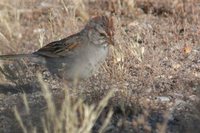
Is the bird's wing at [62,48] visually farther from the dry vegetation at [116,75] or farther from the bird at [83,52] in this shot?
the dry vegetation at [116,75]

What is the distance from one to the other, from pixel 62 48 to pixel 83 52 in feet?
0.90

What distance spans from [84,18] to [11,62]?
5.88ft

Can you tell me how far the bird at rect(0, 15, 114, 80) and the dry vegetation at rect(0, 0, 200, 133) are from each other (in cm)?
Result: 23

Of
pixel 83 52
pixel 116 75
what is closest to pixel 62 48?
pixel 83 52

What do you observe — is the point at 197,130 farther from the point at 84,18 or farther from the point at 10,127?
the point at 84,18

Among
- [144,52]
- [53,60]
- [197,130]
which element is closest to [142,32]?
[144,52]

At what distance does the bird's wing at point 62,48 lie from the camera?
269 inches

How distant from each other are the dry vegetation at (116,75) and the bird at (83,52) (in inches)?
9.0

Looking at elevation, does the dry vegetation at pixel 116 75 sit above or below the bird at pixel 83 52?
below

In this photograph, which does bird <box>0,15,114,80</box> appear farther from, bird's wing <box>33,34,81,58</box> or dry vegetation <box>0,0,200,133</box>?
dry vegetation <box>0,0,200,133</box>

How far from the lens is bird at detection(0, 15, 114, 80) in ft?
21.8

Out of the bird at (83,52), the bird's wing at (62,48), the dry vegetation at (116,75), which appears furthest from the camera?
the bird's wing at (62,48)

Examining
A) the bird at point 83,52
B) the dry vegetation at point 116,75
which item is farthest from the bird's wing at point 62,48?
the dry vegetation at point 116,75

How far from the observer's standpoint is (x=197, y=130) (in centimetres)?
522
